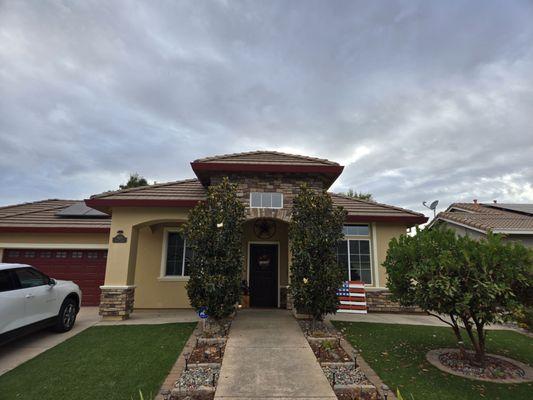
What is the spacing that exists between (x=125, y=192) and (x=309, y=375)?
7.35 metres

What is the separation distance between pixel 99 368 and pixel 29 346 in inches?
97.3

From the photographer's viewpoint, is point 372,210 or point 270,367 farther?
point 372,210

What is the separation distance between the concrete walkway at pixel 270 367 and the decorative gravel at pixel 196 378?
0.52 ft

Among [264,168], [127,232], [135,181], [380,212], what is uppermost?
[135,181]

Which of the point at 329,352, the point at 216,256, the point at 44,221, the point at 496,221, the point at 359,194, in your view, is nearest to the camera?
the point at 329,352

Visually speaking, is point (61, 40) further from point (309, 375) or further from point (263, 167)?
point (309, 375)

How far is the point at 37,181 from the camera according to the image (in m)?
19.7

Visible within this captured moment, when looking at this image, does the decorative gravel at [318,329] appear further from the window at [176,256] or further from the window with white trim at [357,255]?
the window at [176,256]

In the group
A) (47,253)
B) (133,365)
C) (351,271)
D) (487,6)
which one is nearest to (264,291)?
(351,271)

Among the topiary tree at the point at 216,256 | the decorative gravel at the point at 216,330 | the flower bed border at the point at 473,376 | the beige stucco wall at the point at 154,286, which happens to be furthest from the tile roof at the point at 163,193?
the flower bed border at the point at 473,376

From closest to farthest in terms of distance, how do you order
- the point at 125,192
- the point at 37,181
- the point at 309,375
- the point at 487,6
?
the point at 309,375 → the point at 487,6 → the point at 125,192 → the point at 37,181

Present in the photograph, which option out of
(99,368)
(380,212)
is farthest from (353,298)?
(99,368)

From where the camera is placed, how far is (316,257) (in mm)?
6223

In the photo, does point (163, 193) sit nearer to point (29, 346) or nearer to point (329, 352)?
point (29, 346)
